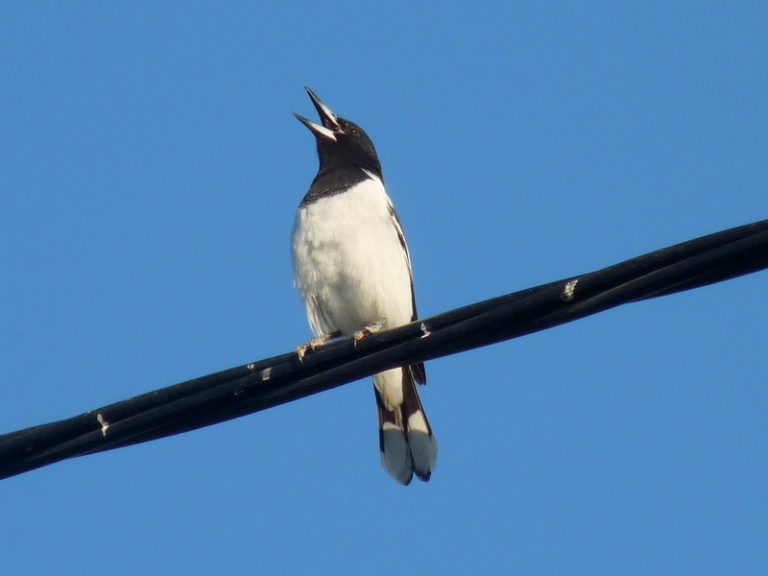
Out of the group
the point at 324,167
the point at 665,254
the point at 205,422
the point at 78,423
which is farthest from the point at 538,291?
the point at 324,167

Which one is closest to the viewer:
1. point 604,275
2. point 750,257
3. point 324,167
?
point 750,257

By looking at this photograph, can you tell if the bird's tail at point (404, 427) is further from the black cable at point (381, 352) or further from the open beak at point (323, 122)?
the black cable at point (381, 352)

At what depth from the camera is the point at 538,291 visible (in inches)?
161

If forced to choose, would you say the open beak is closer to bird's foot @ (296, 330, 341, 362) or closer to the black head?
the black head

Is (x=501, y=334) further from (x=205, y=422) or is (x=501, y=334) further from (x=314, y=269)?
(x=314, y=269)

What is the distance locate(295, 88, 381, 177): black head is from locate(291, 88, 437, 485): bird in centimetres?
55

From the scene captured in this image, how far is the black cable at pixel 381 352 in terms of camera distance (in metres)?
3.84

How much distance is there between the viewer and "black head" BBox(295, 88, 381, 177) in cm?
876

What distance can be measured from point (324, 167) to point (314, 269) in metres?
1.36

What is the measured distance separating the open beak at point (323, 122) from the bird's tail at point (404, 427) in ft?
6.83

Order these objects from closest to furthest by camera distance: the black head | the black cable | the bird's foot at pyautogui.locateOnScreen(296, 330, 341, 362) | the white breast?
the black cable < the bird's foot at pyautogui.locateOnScreen(296, 330, 341, 362) < the white breast < the black head

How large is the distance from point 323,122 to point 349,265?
2132 millimetres

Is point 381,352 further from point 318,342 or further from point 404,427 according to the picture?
point 404,427

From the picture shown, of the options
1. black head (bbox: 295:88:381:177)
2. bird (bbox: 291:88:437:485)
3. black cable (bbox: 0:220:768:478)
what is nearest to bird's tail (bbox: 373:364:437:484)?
bird (bbox: 291:88:437:485)
